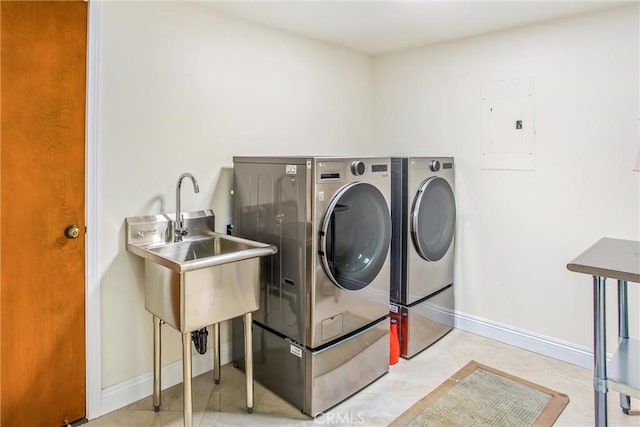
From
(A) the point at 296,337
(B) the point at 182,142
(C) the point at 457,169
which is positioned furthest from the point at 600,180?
(B) the point at 182,142

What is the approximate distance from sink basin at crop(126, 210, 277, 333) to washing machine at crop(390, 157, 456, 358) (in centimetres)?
97

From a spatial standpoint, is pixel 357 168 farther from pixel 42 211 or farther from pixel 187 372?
pixel 42 211

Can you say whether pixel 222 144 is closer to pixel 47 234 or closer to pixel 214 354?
pixel 47 234

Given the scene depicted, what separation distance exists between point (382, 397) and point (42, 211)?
6.65ft

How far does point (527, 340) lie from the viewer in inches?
114

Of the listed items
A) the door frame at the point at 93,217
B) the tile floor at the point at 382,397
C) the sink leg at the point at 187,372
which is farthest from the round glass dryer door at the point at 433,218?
the door frame at the point at 93,217

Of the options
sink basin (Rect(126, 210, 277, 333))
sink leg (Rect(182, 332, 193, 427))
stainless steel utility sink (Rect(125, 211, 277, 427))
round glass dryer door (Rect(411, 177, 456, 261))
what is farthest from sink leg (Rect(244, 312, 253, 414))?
round glass dryer door (Rect(411, 177, 456, 261))

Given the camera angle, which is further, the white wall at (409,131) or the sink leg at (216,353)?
the sink leg at (216,353)

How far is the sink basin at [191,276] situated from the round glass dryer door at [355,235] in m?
0.31

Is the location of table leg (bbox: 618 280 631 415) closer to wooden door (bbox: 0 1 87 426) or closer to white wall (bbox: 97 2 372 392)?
white wall (bbox: 97 2 372 392)

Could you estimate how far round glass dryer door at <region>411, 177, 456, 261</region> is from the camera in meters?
2.70

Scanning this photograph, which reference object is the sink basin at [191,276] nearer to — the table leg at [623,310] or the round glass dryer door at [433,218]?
the round glass dryer door at [433,218]

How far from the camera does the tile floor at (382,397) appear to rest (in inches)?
82.9

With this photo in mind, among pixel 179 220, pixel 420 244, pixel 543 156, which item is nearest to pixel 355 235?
pixel 420 244
